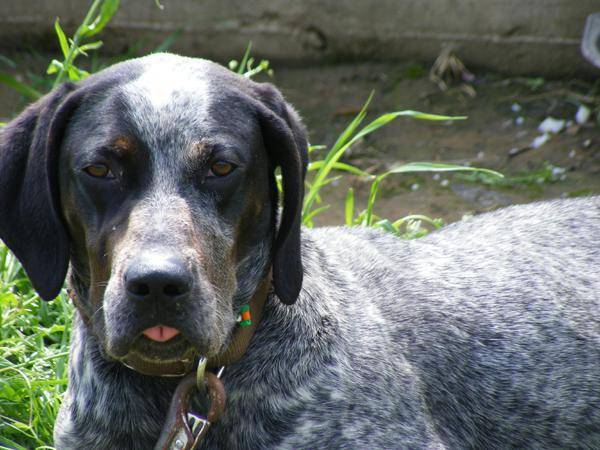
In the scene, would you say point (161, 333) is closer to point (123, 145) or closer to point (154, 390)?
point (154, 390)

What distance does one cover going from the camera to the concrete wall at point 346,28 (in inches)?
266

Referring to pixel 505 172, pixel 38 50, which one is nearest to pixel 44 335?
pixel 505 172

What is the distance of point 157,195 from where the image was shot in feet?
9.52

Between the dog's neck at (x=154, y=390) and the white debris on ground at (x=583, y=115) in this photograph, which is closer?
the dog's neck at (x=154, y=390)

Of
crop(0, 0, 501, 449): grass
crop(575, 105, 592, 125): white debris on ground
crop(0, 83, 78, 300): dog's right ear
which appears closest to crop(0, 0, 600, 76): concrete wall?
crop(575, 105, 592, 125): white debris on ground

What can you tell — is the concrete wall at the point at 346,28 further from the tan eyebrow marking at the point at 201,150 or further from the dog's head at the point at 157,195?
the tan eyebrow marking at the point at 201,150

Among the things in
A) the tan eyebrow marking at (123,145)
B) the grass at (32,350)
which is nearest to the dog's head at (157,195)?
the tan eyebrow marking at (123,145)

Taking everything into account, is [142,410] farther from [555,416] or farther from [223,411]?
[555,416]

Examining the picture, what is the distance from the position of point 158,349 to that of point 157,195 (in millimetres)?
429

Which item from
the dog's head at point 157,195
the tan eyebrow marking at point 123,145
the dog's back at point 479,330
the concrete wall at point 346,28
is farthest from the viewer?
the concrete wall at point 346,28

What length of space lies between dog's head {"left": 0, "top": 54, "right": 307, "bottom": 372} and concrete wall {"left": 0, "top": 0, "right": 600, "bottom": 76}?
3.91 metres

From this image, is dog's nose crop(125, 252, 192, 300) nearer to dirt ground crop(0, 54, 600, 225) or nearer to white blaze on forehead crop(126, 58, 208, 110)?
white blaze on forehead crop(126, 58, 208, 110)

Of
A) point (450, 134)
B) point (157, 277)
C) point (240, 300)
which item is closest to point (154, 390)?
point (240, 300)

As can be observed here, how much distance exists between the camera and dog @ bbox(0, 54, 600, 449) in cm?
289
